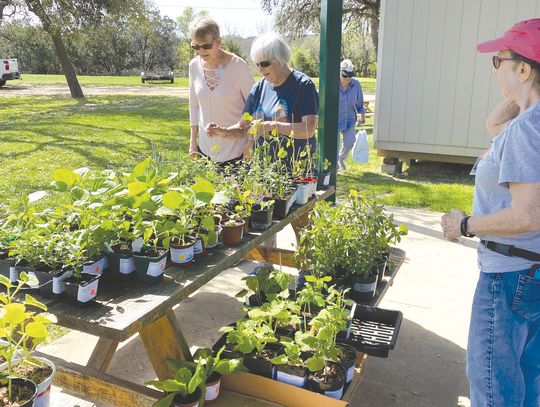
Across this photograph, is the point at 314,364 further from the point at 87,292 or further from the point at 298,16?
the point at 298,16

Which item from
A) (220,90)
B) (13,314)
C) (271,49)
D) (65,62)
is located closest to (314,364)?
(13,314)

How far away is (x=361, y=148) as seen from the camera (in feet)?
25.3

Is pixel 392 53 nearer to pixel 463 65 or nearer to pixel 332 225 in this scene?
pixel 463 65

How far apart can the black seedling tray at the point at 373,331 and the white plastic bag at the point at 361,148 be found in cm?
552

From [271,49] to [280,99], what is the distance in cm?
30

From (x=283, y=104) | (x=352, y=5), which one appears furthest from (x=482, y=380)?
(x=352, y=5)

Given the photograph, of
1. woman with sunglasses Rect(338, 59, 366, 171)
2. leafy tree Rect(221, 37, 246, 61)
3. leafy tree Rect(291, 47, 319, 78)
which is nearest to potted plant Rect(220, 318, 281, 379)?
woman with sunglasses Rect(338, 59, 366, 171)

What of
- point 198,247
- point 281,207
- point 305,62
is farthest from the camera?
point 305,62

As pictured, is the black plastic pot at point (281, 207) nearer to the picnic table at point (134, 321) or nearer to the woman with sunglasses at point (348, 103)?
the picnic table at point (134, 321)

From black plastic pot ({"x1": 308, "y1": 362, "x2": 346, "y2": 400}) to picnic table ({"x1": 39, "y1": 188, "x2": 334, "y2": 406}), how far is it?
483 millimetres

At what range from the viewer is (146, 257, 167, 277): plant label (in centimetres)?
176

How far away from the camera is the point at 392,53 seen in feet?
22.7

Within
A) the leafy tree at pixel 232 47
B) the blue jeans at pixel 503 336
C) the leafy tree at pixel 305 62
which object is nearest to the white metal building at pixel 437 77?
the blue jeans at pixel 503 336

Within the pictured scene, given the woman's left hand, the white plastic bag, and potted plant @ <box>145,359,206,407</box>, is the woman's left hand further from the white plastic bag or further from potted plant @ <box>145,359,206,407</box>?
the white plastic bag
